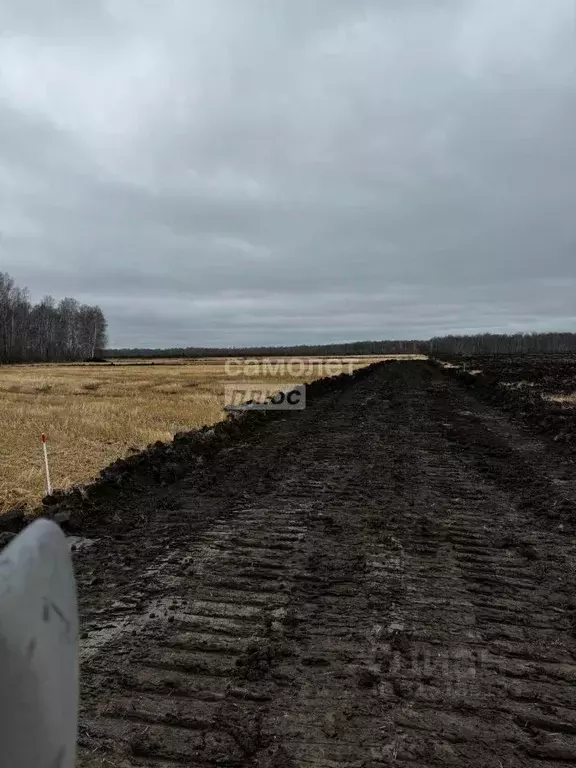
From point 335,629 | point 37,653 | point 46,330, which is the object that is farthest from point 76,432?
point 46,330

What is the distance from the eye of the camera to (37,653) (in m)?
1.35

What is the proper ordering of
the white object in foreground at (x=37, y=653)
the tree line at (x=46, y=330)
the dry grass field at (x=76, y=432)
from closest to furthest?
the white object in foreground at (x=37, y=653)
the dry grass field at (x=76, y=432)
the tree line at (x=46, y=330)

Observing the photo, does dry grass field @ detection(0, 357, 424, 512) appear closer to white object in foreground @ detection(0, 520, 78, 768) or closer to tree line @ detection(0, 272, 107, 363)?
white object in foreground @ detection(0, 520, 78, 768)

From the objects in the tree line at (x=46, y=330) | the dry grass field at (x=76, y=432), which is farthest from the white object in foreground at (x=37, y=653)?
the tree line at (x=46, y=330)

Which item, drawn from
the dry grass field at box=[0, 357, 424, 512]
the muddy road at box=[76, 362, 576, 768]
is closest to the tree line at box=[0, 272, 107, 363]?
the dry grass field at box=[0, 357, 424, 512]

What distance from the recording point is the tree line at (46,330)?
349 feet

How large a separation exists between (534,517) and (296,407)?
13.6 meters

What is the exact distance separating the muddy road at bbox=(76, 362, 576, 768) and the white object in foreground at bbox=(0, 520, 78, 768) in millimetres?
1489

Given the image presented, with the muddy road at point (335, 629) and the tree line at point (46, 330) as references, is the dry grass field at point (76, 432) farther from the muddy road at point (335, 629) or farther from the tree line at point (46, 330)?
the tree line at point (46, 330)

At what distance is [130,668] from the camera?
132 inches

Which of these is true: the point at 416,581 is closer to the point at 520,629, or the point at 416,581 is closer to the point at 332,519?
the point at 520,629

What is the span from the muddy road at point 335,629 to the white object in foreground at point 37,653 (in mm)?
1489

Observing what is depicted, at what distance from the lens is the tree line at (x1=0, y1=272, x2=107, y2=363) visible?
Result: 349 ft

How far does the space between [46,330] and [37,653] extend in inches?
5140
